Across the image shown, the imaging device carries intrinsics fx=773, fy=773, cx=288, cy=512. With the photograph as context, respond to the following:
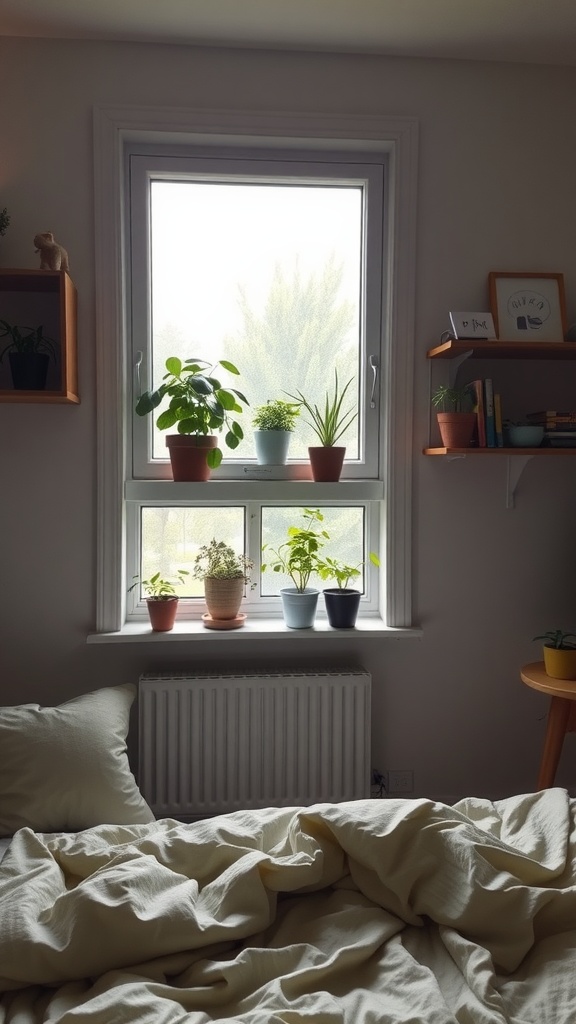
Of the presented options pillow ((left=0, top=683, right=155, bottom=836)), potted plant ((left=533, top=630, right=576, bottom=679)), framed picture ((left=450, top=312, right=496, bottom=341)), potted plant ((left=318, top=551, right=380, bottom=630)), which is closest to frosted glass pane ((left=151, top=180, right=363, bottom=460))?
framed picture ((left=450, top=312, right=496, bottom=341))

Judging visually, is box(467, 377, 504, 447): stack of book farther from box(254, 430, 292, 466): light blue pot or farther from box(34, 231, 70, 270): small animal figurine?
box(34, 231, 70, 270): small animal figurine

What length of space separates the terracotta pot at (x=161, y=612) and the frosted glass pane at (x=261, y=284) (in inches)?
19.9

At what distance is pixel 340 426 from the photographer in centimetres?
271

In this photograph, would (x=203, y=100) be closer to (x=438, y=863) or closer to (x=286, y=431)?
(x=286, y=431)

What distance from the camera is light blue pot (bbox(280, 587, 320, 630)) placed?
2.55 m

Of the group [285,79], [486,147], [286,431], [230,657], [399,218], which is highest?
[285,79]

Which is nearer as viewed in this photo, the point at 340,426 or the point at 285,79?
the point at 285,79

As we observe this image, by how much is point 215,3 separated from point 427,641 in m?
2.07

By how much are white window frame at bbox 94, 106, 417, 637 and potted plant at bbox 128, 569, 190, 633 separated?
0.10 m

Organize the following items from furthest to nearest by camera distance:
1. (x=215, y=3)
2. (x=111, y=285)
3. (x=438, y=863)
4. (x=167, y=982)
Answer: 1. (x=111, y=285)
2. (x=215, y=3)
3. (x=438, y=863)
4. (x=167, y=982)

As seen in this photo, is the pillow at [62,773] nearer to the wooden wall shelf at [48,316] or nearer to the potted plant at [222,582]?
the potted plant at [222,582]

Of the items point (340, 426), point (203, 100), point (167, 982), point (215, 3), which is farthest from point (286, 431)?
point (167, 982)

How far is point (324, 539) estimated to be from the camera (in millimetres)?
2709

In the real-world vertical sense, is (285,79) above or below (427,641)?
above
